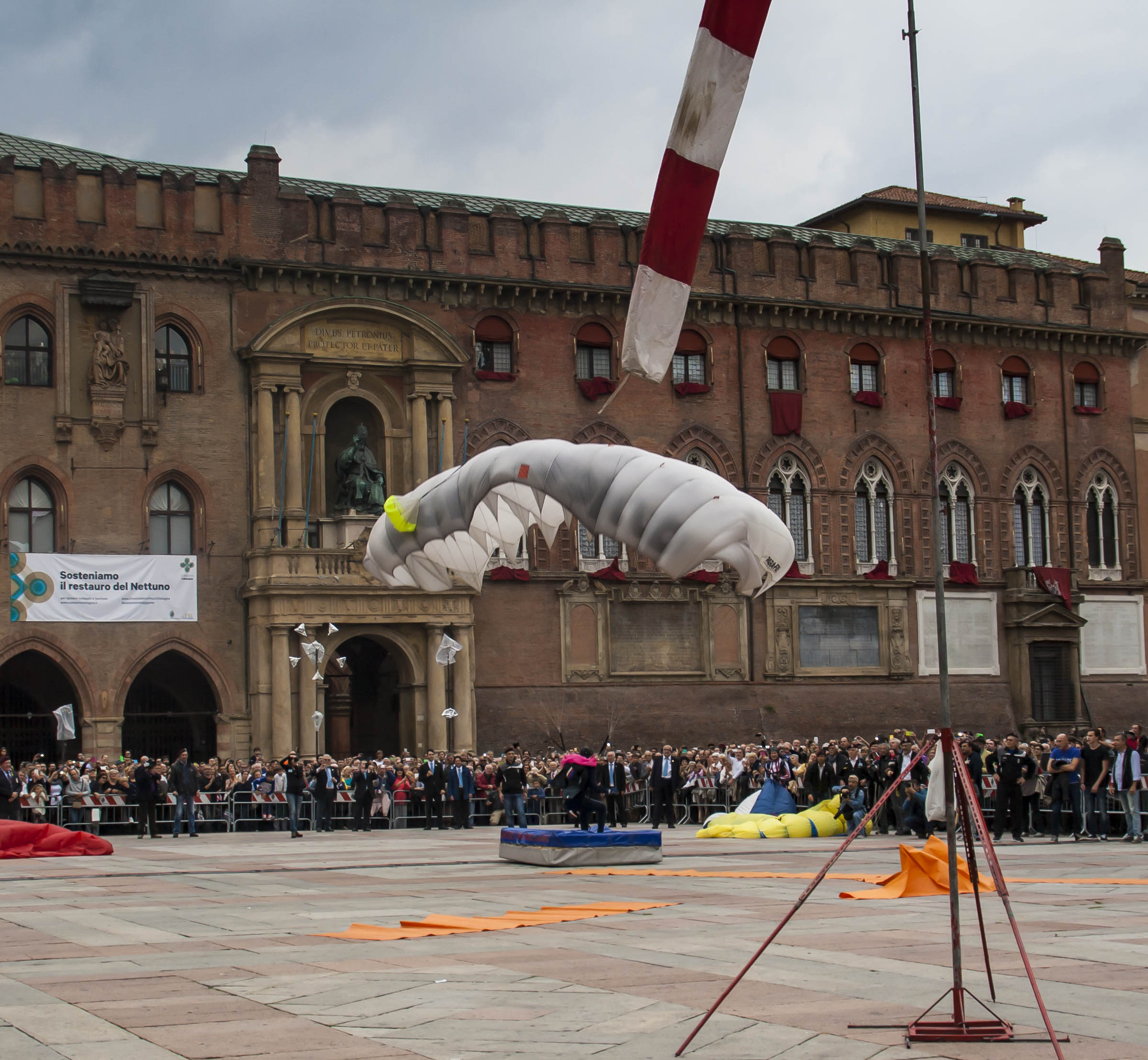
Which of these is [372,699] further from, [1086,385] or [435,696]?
[1086,385]

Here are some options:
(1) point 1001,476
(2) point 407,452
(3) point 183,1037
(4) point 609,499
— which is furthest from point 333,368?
(3) point 183,1037

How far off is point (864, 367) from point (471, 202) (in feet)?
39.2

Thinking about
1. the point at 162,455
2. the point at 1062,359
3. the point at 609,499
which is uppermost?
the point at 1062,359

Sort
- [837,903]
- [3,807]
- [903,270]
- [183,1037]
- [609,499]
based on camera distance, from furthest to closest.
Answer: [903,270], [3,807], [609,499], [837,903], [183,1037]

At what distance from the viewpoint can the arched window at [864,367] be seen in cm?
4831

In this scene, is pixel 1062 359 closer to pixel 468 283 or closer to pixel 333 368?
pixel 468 283

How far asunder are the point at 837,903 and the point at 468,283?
29.0 metres

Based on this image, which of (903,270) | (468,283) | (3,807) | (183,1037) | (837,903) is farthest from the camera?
(903,270)

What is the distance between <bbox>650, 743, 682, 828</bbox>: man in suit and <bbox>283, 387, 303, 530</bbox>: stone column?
1100cm

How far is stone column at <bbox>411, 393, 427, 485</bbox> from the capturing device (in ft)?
139

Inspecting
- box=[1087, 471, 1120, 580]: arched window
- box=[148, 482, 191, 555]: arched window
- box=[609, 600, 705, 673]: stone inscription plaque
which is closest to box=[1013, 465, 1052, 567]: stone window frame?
box=[1087, 471, 1120, 580]: arched window

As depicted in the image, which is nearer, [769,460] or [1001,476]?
[769,460]

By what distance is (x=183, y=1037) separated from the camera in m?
9.22

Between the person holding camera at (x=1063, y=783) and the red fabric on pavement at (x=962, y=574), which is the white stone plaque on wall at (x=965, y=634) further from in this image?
the person holding camera at (x=1063, y=783)
